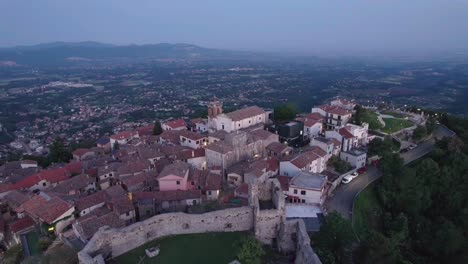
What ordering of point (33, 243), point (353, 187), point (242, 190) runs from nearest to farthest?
point (33, 243) → point (242, 190) → point (353, 187)

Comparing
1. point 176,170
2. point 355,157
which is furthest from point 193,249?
point 355,157

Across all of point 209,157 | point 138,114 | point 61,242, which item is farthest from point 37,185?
point 138,114

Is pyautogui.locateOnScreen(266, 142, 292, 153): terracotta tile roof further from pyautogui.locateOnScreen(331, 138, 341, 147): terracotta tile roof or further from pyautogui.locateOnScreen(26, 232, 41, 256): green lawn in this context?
pyautogui.locateOnScreen(26, 232, 41, 256): green lawn

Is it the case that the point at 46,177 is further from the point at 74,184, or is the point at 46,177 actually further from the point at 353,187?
the point at 353,187

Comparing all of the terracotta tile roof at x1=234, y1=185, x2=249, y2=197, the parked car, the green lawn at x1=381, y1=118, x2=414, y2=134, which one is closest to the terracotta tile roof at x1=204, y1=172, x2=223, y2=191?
the terracotta tile roof at x1=234, y1=185, x2=249, y2=197

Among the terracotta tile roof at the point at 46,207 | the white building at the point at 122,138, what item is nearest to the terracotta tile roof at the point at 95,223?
the terracotta tile roof at the point at 46,207
